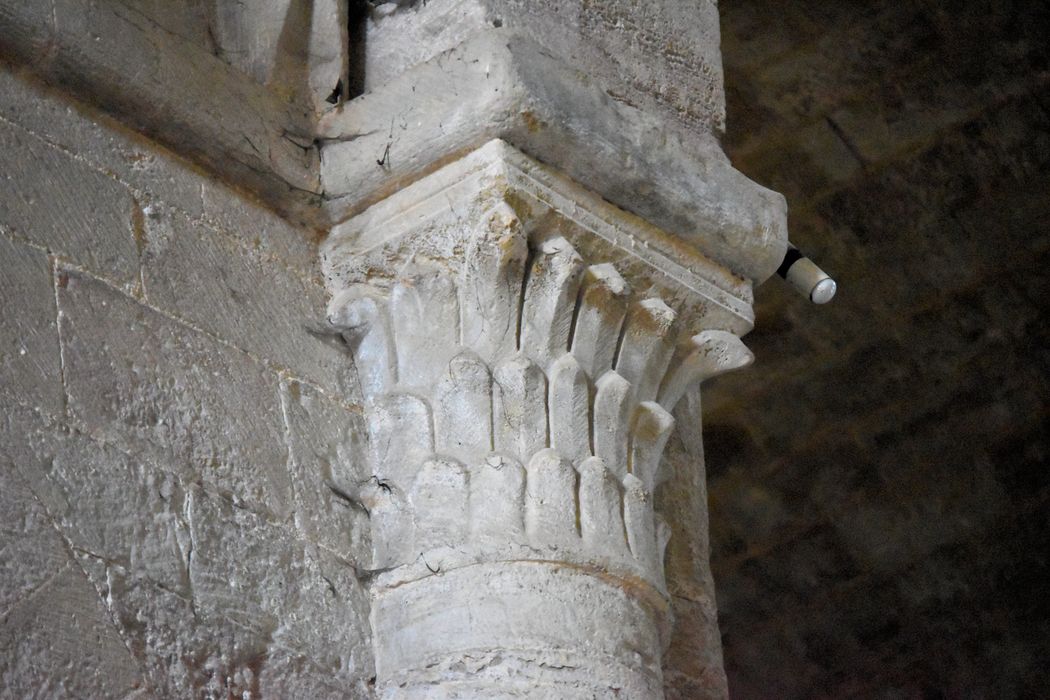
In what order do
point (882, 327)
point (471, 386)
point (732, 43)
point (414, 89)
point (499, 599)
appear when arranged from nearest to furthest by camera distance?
point (499, 599)
point (471, 386)
point (414, 89)
point (732, 43)
point (882, 327)

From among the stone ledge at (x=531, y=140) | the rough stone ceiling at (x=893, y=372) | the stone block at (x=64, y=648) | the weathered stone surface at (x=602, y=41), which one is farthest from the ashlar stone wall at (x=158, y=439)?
the rough stone ceiling at (x=893, y=372)

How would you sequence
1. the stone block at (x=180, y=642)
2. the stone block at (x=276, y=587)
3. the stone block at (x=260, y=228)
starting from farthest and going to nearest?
the stone block at (x=260, y=228) → the stone block at (x=276, y=587) → the stone block at (x=180, y=642)

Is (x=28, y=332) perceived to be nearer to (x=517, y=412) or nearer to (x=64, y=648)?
(x=64, y=648)

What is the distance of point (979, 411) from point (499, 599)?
4.65 metres

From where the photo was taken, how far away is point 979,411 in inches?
242

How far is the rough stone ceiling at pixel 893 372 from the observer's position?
5555 mm

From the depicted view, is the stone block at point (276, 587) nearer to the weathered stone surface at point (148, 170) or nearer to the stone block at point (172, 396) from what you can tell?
the stone block at point (172, 396)

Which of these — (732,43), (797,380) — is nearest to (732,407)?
(797,380)

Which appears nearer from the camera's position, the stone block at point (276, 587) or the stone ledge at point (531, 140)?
the stone block at point (276, 587)

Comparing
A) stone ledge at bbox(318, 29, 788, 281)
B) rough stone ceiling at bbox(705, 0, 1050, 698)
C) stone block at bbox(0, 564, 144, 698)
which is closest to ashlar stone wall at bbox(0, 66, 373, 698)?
stone block at bbox(0, 564, 144, 698)

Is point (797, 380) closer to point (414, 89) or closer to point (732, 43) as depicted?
point (732, 43)

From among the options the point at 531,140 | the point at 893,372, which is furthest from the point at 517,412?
the point at 893,372

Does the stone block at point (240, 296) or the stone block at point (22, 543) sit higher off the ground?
the stone block at point (240, 296)

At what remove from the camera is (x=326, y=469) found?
199cm
